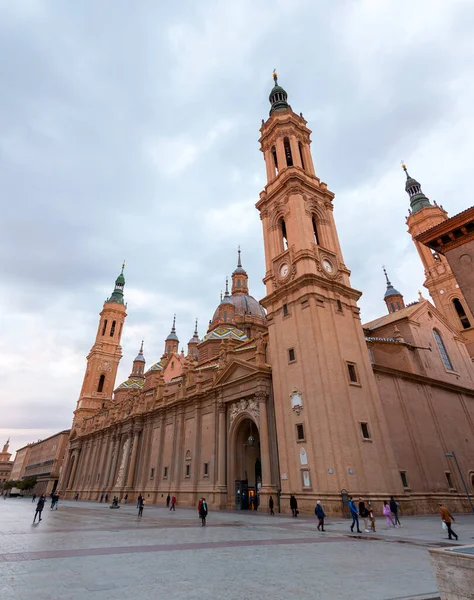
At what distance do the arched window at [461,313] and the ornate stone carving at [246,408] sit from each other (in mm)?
37017

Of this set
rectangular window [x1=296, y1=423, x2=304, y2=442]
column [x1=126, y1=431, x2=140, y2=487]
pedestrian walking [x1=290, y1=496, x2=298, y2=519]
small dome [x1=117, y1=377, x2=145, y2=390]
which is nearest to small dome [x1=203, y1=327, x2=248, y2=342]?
column [x1=126, y1=431, x2=140, y2=487]

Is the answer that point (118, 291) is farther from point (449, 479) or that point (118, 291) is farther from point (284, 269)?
point (449, 479)

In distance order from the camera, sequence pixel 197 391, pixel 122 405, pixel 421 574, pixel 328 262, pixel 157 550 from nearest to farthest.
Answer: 1. pixel 421 574
2. pixel 157 550
3. pixel 328 262
4. pixel 197 391
5. pixel 122 405

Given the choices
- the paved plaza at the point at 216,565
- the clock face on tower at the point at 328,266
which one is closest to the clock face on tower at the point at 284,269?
the clock face on tower at the point at 328,266

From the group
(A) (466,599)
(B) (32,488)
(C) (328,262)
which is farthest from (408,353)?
(B) (32,488)

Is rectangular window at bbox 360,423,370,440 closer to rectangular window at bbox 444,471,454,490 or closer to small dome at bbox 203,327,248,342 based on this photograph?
rectangular window at bbox 444,471,454,490

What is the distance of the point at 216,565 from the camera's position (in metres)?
→ 8.38

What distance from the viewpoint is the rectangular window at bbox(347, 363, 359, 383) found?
83.7ft

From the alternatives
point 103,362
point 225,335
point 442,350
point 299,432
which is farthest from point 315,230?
point 103,362

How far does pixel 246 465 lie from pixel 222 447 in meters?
2.51

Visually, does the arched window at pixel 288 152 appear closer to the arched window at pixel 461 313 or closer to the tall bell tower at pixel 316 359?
the tall bell tower at pixel 316 359

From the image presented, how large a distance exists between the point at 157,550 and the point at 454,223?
55.6ft

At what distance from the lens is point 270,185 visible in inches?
1457

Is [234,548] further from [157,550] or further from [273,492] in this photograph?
[273,492]
